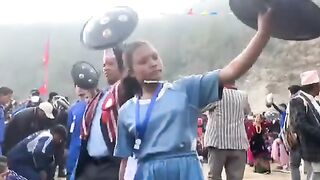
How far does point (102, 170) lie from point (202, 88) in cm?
107

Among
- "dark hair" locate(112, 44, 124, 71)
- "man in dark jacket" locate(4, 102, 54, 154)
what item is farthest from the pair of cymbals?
"man in dark jacket" locate(4, 102, 54, 154)

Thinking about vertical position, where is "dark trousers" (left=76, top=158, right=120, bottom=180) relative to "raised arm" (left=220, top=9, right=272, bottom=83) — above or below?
below

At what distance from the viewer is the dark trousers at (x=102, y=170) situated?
3707mm

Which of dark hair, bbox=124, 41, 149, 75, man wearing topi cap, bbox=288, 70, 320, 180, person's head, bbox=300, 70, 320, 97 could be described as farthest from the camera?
person's head, bbox=300, 70, 320, 97

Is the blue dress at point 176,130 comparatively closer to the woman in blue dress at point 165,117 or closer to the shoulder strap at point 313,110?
the woman in blue dress at point 165,117

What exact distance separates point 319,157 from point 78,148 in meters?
2.22

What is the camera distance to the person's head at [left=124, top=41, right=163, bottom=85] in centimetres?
305

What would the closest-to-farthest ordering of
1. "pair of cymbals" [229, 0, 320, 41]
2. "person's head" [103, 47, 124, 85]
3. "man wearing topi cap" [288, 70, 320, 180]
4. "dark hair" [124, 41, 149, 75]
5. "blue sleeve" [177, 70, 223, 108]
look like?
1. "pair of cymbals" [229, 0, 320, 41]
2. "blue sleeve" [177, 70, 223, 108]
3. "dark hair" [124, 41, 149, 75]
4. "person's head" [103, 47, 124, 85]
5. "man wearing topi cap" [288, 70, 320, 180]

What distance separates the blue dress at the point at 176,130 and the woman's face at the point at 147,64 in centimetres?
8

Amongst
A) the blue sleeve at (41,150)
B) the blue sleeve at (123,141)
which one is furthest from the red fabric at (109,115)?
the blue sleeve at (41,150)

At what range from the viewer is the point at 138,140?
3.02m

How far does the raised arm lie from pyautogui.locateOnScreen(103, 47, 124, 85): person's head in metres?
1.05

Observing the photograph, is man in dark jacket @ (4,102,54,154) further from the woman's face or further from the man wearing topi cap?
the woman's face

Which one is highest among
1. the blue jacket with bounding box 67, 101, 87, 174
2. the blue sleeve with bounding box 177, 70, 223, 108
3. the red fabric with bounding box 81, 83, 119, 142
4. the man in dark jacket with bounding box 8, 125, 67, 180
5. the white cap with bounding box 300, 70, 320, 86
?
the blue sleeve with bounding box 177, 70, 223, 108
